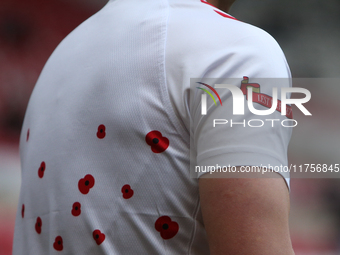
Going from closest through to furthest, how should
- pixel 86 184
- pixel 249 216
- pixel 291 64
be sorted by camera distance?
pixel 249 216 < pixel 86 184 < pixel 291 64

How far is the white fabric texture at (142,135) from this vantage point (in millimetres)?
493

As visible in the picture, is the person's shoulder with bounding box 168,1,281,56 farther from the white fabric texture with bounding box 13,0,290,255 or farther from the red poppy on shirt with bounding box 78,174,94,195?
the red poppy on shirt with bounding box 78,174,94,195

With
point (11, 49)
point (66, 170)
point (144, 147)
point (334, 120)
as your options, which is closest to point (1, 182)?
point (11, 49)

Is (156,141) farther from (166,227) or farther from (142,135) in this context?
(166,227)

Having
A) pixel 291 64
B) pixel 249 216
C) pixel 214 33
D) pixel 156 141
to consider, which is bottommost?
pixel 249 216

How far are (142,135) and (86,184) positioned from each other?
125 millimetres

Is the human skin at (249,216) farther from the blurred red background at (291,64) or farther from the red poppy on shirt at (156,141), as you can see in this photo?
the blurred red background at (291,64)

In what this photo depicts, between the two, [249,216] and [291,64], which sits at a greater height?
[291,64]

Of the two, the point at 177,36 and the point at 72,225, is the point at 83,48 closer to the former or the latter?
the point at 177,36

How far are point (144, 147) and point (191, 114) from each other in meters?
0.08

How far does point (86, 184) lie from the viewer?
1.82ft

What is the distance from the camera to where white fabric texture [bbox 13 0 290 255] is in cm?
49

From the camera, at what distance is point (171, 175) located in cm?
51

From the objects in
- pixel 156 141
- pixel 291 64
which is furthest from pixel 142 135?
pixel 291 64
